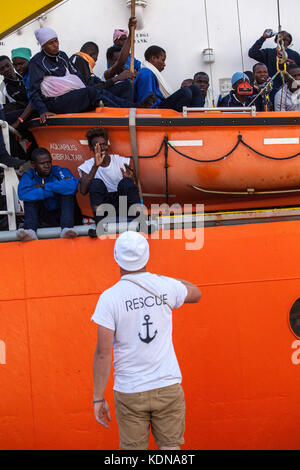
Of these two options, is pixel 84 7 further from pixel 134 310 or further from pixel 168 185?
pixel 134 310

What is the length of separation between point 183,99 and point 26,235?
5.63 feet

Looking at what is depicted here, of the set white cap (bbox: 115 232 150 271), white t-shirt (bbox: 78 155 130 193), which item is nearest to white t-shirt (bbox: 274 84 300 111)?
white t-shirt (bbox: 78 155 130 193)

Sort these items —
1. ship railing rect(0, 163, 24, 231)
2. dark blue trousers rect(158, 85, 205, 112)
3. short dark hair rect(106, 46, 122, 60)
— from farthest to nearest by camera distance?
short dark hair rect(106, 46, 122, 60) < dark blue trousers rect(158, 85, 205, 112) < ship railing rect(0, 163, 24, 231)

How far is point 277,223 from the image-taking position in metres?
3.65

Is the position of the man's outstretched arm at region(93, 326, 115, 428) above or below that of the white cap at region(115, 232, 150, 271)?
below

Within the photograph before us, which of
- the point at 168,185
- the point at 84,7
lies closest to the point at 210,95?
the point at 84,7

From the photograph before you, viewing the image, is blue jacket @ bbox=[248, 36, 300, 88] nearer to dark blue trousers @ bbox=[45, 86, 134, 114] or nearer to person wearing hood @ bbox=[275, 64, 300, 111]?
person wearing hood @ bbox=[275, 64, 300, 111]

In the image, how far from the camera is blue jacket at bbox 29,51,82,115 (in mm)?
4020

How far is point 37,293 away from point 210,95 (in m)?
3.15

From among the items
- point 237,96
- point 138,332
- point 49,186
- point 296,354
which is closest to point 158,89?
point 237,96

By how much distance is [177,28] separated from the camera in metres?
5.71

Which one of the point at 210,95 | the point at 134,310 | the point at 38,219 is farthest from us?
the point at 210,95

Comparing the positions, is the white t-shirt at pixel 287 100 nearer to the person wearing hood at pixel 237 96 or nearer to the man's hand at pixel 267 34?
the person wearing hood at pixel 237 96

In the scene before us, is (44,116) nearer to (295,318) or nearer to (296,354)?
(295,318)
